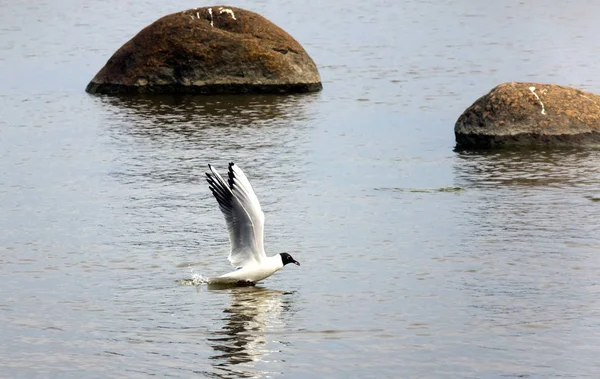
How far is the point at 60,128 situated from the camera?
21578 mm

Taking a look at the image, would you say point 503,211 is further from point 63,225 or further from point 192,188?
point 63,225

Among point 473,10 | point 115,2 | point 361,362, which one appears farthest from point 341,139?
point 115,2

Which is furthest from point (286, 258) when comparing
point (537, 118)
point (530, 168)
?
point (537, 118)

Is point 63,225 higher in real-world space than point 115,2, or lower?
lower

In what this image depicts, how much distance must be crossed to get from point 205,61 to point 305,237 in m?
10.6

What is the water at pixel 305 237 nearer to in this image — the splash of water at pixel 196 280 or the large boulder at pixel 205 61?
the splash of water at pixel 196 280

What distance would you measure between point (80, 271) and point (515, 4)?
110 ft

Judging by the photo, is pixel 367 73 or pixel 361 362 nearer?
pixel 361 362

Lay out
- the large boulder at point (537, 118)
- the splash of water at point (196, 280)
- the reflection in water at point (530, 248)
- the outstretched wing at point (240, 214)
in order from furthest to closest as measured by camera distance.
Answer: the large boulder at point (537, 118) < the splash of water at point (196, 280) < the outstretched wing at point (240, 214) < the reflection in water at point (530, 248)

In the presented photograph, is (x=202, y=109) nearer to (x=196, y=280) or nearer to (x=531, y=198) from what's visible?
(x=531, y=198)

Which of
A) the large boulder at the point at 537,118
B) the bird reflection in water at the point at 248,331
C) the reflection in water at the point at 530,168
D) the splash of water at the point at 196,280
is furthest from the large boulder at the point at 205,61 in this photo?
the bird reflection in water at the point at 248,331

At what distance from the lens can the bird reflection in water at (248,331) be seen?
10.1 m

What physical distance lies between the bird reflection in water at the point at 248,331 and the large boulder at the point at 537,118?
7406mm

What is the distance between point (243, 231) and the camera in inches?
492
